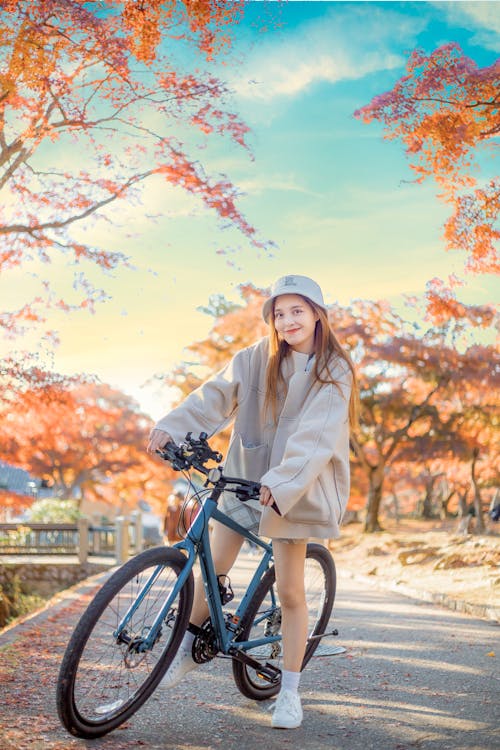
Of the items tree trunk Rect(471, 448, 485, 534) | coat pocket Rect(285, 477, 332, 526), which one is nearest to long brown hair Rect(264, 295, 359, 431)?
coat pocket Rect(285, 477, 332, 526)

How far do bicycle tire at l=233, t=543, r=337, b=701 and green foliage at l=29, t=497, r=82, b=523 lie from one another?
597 inches

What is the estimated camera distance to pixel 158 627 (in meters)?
2.67

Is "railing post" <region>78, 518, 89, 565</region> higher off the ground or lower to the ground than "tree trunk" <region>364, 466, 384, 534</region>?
lower

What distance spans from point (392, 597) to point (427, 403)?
10.6 metres

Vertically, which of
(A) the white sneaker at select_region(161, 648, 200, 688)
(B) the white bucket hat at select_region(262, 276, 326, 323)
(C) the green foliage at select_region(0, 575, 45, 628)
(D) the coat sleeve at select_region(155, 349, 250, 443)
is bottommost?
(C) the green foliage at select_region(0, 575, 45, 628)

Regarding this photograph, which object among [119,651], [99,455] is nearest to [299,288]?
[119,651]

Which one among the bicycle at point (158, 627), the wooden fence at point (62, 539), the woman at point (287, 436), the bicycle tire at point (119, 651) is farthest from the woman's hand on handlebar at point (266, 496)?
the wooden fence at point (62, 539)

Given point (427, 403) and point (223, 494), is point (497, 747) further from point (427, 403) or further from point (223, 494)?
point (427, 403)

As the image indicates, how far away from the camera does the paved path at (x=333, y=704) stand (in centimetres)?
260

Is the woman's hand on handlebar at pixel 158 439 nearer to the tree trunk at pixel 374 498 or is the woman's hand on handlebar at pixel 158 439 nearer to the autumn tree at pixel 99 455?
the tree trunk at pixel 374 498

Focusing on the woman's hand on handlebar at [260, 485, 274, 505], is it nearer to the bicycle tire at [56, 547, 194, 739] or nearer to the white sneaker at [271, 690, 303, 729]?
the bicycle tire at [56, 547, 194, 739]

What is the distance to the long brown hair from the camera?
119 inches

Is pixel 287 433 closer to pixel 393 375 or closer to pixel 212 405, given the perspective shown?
pixel 212 405

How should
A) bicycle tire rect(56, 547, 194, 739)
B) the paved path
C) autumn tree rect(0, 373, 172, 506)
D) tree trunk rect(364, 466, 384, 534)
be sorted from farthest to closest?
autumn tree rect(0, 373, 172, 506) → tree trunk rect(364, 466, 384, 534) → the paved path → bicycle tire rect(56, 547, 194, 739)
